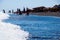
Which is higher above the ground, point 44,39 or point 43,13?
point 44,39

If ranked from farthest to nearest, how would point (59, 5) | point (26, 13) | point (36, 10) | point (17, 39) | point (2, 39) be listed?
point (26, 13), point (36, 10), point (59, 5), point (17, 39), point (2, 39)

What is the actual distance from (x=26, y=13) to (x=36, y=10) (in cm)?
1503

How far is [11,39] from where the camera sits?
1583cm

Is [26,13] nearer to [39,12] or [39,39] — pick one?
[39,12]

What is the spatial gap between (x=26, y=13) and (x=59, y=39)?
6034 inches

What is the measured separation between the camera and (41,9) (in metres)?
151

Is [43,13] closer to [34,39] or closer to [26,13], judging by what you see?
[26,13]

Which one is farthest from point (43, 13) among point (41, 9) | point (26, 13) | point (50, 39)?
point (50, 39)

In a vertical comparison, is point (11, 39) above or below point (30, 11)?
Answer: above

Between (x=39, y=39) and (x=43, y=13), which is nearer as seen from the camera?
(x=39, y=39)

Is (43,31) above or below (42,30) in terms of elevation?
above

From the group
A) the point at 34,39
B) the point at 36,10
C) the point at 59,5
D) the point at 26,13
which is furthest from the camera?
the point at 26,13

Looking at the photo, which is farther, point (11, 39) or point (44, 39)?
point (44, 39)

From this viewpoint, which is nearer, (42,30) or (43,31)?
(43,31)
